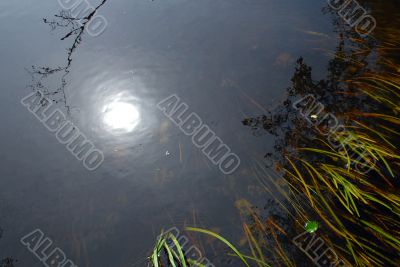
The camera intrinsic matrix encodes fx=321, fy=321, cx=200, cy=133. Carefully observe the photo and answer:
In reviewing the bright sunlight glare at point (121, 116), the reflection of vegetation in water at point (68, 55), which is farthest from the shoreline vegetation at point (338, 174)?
the reflection of vegetation in water at point (68, 55)

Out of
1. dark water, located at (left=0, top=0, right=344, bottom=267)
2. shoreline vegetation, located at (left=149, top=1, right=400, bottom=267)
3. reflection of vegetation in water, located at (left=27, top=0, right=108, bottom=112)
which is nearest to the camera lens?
shoreline vegetation, located at (left=149, top=1, right=400, bottom=267)

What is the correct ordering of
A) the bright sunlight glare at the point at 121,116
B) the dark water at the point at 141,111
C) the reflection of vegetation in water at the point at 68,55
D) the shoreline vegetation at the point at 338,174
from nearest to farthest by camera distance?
the shoreline vegetation at the point at 338,174, the dark water at the point at 141,111, the bright sunlight glare at the point at 121,116, the reflection of vegetation in water at the point at 68,55

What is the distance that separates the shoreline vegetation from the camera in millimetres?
1992

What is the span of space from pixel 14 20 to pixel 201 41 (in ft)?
8.67

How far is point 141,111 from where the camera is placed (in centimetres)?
300

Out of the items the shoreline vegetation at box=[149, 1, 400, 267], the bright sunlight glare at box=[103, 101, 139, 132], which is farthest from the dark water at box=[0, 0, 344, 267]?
the shoreline vegetation at box=[149, 1, 400, 267]

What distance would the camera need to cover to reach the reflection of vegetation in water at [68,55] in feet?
10.8

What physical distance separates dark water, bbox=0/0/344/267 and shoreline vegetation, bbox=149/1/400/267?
16cm

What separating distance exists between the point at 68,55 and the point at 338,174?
10.0ft

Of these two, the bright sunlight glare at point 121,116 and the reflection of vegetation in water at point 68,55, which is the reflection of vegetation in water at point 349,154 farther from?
the reflection of vegetation in water at point 68,55

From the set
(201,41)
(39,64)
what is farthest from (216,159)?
(39,64)

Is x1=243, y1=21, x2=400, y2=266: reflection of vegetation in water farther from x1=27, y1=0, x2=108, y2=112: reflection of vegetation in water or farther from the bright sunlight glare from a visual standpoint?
x1=27, y1=0, x2=108, y2=112: reflection of vegetation in water

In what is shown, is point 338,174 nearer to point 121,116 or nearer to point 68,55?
point 121,116

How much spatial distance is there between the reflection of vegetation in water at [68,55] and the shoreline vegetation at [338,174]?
1.95m
